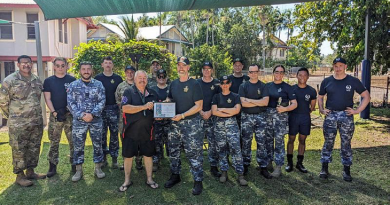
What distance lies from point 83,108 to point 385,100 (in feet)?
36.6

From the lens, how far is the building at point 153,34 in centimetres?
2652

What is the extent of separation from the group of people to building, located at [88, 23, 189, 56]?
21.2 m

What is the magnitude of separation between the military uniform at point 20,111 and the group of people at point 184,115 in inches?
0.5

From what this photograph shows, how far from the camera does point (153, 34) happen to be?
2781 cm

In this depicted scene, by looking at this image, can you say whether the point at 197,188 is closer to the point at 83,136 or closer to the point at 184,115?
the point at 184,115

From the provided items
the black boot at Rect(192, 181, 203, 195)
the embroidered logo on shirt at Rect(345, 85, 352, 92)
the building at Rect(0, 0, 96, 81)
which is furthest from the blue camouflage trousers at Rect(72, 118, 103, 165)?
the building at Rect(0, 0, 96, 81)

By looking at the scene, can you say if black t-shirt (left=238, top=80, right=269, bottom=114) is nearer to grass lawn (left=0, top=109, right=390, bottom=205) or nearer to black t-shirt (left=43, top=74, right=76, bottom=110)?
grass lawn (left=0, top=109, right=390, bottom=205)

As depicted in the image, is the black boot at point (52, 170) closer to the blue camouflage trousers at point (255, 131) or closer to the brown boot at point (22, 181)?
the brown boot at point (22, 181)

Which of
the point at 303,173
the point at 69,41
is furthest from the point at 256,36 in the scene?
the point at 303,173

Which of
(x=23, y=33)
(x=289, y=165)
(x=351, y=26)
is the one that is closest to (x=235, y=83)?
(x=289, y=165)

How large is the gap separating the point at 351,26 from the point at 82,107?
8.23 meters

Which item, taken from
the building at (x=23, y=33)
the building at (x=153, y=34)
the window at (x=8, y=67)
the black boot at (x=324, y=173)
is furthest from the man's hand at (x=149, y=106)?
the building at (x=153, y=34)

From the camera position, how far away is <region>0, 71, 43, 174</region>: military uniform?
14.0 ft

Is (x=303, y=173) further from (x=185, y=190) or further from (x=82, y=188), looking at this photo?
(x=82, y=188)
